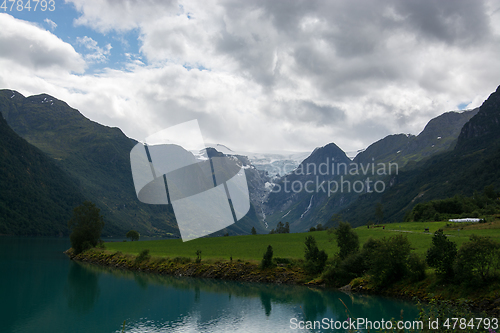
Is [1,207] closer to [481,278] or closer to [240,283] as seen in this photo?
[240,283]

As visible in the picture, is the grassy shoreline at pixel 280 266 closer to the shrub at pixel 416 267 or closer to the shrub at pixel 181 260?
the shrub at pixel 181 260

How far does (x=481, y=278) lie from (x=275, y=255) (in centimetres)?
3505

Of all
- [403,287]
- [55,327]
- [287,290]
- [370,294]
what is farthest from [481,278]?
[55,327]

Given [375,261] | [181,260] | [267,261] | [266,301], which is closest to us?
[266,301]

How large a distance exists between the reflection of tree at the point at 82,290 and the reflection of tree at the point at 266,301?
1869 centimetres

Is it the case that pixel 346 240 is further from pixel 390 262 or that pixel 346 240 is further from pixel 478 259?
pixel 478 259

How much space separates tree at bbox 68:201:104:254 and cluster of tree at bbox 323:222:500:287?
67.5m

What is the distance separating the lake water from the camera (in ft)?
92.5

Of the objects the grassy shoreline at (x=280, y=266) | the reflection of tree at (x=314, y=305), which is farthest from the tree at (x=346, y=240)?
the reflection of tree at (x=314, y=305)

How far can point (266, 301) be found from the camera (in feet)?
131

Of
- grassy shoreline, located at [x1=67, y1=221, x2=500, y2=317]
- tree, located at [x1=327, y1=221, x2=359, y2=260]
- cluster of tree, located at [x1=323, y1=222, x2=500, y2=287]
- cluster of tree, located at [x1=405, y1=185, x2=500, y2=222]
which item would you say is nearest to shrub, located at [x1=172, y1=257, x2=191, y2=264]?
grassy shoreline, located at [x1=67, y1=221, x2=500, y2=317]

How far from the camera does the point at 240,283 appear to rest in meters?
53.2

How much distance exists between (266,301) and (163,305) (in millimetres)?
12453

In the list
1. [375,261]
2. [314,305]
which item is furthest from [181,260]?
[375,261]
